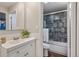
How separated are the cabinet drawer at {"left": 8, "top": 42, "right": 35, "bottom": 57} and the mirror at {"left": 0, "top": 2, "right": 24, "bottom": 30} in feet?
0.94

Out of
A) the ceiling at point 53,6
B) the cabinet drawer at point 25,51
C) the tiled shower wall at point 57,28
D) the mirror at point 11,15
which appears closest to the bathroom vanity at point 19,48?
the cabinet drawer at point 25,51

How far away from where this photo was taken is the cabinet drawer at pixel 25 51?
1407 mm

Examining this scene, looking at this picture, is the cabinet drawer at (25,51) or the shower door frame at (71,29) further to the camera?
the shower door frame at (71,29)

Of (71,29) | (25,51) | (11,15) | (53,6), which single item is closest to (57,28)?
(71,29)

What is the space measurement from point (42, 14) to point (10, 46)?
66 centimetres

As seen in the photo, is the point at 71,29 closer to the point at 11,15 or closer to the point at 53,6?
the point at 53,6

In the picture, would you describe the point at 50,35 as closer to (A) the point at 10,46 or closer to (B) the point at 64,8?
(B) the point at 64,8

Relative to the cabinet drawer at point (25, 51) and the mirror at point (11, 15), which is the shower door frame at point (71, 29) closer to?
the cabinet drawer at point (25, 51)

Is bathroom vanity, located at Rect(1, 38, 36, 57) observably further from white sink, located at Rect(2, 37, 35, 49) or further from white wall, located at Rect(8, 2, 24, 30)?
white wall, located at Rect(8, 2, 24, 30)

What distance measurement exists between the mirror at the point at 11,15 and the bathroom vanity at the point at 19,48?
8.2 inches

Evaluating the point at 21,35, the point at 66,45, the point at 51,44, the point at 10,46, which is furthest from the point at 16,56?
the point at 66,45

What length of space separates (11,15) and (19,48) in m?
0.48

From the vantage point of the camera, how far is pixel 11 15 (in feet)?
4.88

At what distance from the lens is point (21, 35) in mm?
1528
